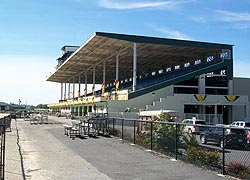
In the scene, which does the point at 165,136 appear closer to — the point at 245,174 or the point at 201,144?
the point at 201,144

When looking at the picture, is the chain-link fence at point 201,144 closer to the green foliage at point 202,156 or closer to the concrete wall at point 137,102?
the green foliage at point 202,156

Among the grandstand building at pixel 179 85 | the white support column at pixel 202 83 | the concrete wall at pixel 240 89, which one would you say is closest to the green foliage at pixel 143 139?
the grandstand building at pixel 179 85

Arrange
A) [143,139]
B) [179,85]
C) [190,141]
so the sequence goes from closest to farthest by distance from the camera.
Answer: [190,141]
[143,139]
[179,85]

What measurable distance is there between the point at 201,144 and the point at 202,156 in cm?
165

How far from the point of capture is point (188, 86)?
184 ft

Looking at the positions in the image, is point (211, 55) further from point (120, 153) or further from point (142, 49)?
point (120, 153)

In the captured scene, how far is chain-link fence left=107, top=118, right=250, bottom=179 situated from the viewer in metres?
10.9

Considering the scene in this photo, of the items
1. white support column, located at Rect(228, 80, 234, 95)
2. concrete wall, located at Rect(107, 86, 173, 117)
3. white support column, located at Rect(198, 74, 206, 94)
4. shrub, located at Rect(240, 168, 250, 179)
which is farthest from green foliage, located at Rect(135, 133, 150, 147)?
white support column, located at Rect(228, 80, 234, 95)

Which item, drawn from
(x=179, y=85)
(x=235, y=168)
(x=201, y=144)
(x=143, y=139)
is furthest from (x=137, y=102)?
(x=235, y=168)

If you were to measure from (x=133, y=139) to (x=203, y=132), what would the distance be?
4911 millimetres

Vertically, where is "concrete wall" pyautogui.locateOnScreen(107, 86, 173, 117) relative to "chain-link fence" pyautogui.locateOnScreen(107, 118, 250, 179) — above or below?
above

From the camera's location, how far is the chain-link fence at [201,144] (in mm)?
10922

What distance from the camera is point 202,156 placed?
481 inches

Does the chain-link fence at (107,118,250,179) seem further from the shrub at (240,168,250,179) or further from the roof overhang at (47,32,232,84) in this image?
the roof overhang at (47,32,232,84)
